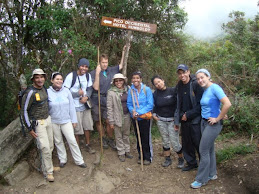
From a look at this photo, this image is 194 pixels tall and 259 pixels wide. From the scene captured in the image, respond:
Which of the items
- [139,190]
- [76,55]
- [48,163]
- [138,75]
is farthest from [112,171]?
[76,55]

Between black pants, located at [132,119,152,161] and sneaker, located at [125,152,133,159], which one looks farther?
sneaker, located at [125,152,133,159]

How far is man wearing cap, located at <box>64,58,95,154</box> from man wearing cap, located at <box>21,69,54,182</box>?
0.67 m

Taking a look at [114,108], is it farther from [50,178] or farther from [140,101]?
[50,178]

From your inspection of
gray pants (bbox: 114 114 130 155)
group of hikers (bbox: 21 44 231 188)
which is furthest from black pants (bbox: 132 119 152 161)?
gray pants (bbox: 114 114 130 155)

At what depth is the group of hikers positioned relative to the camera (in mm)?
3918

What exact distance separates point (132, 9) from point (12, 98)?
450 centimetres

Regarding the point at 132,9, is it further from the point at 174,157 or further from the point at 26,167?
the point at 26,167

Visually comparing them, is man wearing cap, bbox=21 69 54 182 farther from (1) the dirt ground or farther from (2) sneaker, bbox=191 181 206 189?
(2) sneaker, bbox=191 181 206 189

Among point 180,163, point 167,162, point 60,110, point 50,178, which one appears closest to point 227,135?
point 180,163

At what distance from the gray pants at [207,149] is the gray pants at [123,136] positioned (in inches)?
67.0

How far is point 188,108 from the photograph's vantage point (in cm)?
425

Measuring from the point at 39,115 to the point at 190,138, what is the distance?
290cm

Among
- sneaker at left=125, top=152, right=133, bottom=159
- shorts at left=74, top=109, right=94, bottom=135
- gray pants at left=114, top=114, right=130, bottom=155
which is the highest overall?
shorts at left=74, top=109, right=94, bottom=135

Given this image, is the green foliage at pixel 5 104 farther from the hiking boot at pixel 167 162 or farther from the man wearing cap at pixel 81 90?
the hiking boot at pixel 167 162
